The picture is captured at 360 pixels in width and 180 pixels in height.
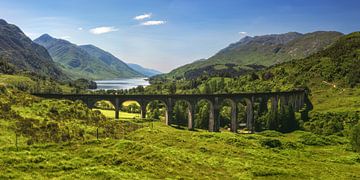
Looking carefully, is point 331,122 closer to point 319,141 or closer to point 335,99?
point 319,141

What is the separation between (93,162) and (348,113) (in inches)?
3963

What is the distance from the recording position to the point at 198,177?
39.7 m

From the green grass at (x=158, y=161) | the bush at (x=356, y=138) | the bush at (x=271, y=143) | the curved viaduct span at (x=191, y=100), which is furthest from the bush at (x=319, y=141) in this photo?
the curved viaduct span at (x=191, y=100)

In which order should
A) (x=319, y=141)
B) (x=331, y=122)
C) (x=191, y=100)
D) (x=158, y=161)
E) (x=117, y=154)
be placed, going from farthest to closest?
(x=191, y=100) → (x=331, y=122) → (x=319, y=141) → (x=158, y=161) → (x=117, y=154)

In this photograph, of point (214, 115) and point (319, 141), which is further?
point (214, 115)

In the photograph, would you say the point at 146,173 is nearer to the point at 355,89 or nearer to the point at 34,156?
the point at 34,156

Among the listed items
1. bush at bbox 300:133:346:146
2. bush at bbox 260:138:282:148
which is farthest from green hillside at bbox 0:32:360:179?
bush at bbox 300:133:346:146

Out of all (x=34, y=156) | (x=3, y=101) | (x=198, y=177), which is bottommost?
(x=198, y=177)

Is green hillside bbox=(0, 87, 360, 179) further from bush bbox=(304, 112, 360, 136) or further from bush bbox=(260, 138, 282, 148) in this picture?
bush bbox=(304, 112, 360, 136)

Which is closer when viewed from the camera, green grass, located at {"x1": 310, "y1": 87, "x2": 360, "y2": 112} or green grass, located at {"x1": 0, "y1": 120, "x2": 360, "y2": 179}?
green grass, located at {"x1": 0, "y1": 120, "x2": 360, "y2": 179}

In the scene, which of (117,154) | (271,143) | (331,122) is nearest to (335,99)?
(331,122)

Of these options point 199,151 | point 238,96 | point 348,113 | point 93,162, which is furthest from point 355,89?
point 93,162

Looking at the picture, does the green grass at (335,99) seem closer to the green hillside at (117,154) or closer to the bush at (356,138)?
the bush at (356,138)

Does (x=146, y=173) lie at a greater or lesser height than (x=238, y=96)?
lesser
